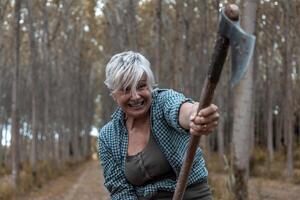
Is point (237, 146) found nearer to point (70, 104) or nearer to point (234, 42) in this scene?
point (234, 42)

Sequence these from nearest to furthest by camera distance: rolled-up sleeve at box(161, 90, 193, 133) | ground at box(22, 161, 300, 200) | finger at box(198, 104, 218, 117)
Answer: finger at box(198, 104, 218, 117) → rolled-up sleeve at box(161, 90, 193, 133) → ground at box(22, 161, 300, 200)

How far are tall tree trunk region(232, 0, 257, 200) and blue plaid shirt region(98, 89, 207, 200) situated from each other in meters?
6.50

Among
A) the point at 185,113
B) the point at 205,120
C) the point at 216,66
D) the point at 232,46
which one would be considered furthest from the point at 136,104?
the point at 232,46

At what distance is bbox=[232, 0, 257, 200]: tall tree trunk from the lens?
9.53 meters

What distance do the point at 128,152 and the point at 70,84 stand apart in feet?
103

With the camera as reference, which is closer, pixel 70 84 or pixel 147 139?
pixel 147 139

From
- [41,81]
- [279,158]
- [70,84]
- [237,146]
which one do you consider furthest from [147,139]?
[70,84]

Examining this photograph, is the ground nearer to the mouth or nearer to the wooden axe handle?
the mouth

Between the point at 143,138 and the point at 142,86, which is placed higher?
the point at 142,86

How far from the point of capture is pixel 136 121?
308 centimetres

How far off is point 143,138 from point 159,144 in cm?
14

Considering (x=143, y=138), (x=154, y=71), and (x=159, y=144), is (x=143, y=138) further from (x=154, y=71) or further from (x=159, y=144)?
(x=154, y=71)

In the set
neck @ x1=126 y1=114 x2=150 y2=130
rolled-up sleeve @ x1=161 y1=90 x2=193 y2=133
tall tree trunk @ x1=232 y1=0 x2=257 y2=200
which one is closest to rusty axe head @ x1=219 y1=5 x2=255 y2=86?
rolled-up sleeve @ x1=161 y1=90 x2=193 y2=133

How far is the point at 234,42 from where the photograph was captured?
184 centimetres
